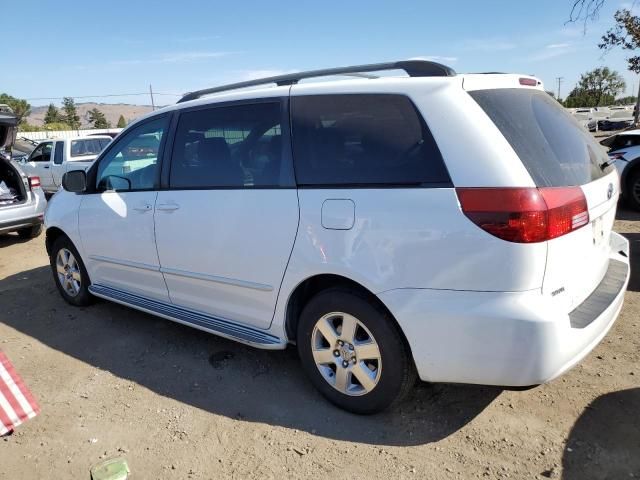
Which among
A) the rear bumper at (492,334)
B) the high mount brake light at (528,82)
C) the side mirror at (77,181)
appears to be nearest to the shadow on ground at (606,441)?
the rear bumper at (492,334)

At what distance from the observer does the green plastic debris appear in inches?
97.1

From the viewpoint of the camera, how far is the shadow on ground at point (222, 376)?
110 inches

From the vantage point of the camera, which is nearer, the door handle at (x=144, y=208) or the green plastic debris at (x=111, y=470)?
the green plastic debris at (x=111, y=470)

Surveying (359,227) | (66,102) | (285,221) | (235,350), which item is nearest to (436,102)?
(359,227)

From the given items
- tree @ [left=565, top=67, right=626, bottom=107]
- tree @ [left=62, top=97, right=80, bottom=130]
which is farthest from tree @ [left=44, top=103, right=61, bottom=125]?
tree @ [left=565, top=67, right=626, bottom=107]

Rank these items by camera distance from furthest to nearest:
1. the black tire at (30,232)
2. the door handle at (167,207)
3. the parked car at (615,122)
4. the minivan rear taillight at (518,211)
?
the parked car at (615,122), the black tire at (30,232), the door handle at (167,207), the minivan rear taillight at (518,211)

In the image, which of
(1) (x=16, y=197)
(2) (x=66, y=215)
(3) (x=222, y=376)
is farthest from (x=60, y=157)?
(3) (x=222, y=376)

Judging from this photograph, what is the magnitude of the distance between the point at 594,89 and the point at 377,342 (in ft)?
235

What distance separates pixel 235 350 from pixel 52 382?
4.18ft

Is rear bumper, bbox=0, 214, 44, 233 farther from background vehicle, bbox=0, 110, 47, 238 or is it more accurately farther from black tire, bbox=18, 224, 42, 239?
black tire, bbox=18, 224, 42, 239

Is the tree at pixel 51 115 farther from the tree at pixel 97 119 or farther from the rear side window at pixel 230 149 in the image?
the rear side window at pixel 230 149

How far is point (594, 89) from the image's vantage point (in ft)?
205

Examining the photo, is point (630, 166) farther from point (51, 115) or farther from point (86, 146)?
point (51, 115)

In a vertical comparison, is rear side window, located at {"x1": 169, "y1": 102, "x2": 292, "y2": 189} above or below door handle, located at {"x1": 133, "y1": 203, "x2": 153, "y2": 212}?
above
